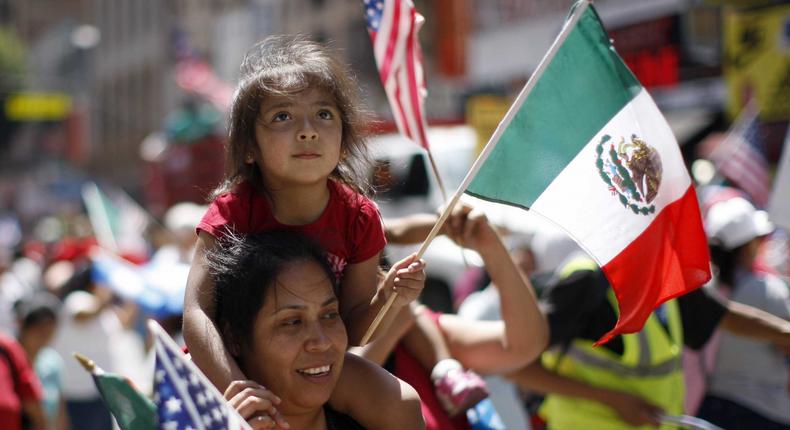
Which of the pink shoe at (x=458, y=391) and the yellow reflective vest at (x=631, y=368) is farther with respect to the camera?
the yellow reflective vest at (x=631, y=368)

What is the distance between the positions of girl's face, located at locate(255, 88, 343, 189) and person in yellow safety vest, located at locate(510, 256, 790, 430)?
1.86 meters

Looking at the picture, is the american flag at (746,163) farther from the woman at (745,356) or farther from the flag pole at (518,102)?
the flag pole at (518,102)

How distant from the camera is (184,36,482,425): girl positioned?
276 centimetres

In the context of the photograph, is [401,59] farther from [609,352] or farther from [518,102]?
[609,352]

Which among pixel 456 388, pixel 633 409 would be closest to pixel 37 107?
pixel 633 409

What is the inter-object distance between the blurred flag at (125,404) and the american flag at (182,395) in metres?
0.35

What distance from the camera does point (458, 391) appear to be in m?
3.47

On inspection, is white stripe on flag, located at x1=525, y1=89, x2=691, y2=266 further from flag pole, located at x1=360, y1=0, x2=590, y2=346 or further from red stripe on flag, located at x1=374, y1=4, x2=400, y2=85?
red stripe on flag, located at x1=374, y1=4, x2=400, y2=85

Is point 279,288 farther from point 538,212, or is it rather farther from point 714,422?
point 714,422

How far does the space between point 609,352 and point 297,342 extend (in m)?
2.26

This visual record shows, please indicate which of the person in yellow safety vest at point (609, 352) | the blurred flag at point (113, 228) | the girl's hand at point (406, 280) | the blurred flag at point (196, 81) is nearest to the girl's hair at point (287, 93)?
the girl's hand at point (406, 280)

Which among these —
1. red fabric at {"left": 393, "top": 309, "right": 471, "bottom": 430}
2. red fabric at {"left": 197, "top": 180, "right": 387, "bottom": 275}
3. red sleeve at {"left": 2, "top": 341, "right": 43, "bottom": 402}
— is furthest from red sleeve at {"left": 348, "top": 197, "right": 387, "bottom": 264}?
red sleeve at {"left": 2, "top": 341, "right": 43, "bottom": 402}

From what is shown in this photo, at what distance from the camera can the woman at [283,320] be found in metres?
2.57

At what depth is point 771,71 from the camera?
11570mm
